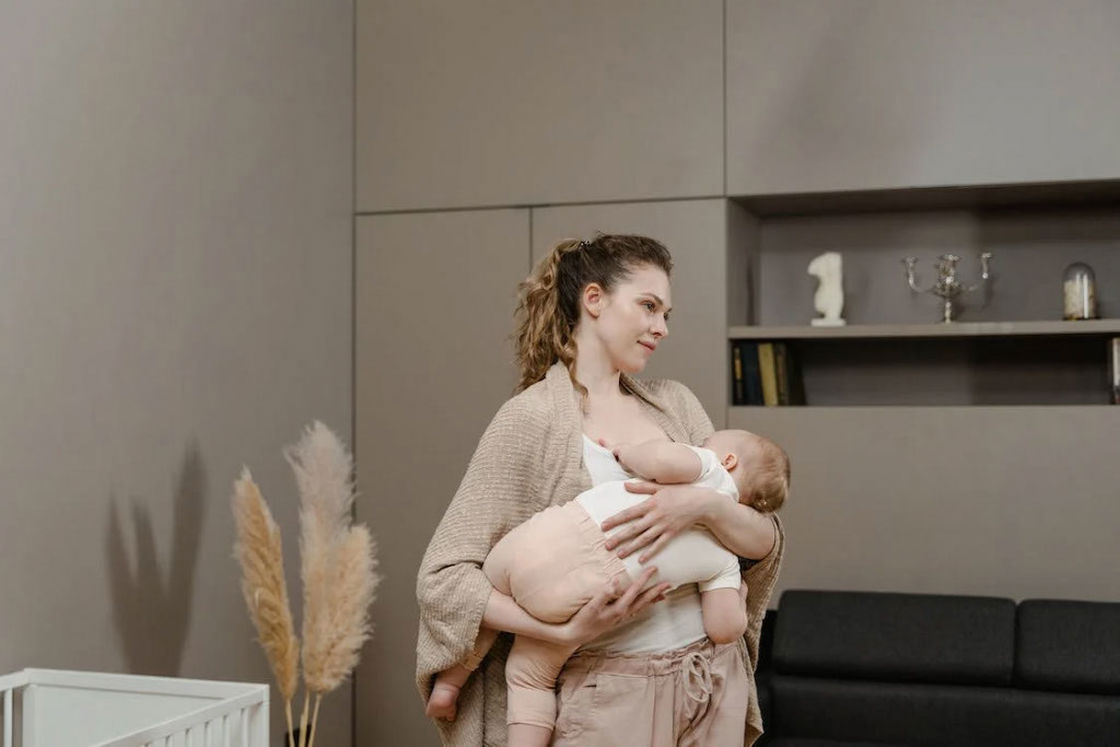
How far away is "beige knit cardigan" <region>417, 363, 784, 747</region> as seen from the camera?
1993mm

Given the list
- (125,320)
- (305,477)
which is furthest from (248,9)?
(305,477)

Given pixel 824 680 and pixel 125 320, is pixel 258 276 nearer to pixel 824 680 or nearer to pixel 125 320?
pixel 125 320

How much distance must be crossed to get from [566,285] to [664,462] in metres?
0.38

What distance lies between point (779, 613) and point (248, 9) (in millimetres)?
2203

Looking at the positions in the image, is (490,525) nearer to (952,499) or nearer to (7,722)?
(7,722)

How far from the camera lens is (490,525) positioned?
2.04 metres

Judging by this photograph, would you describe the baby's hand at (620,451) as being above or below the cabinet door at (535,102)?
below

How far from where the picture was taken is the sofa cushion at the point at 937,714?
10.4 feet

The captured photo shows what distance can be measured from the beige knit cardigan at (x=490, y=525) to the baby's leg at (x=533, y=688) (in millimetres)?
88

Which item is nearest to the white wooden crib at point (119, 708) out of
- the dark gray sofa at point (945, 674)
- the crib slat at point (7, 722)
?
the crib slat at point (7, 722)

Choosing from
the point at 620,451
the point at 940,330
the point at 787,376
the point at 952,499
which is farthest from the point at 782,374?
the point at 620,451

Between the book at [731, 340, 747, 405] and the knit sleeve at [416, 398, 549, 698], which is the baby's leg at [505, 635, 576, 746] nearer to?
the knit sleeve at [416, 398, 549, 698]

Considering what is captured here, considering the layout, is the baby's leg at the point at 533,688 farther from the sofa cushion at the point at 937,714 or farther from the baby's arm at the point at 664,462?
the sofa cushion at the point at 937,714

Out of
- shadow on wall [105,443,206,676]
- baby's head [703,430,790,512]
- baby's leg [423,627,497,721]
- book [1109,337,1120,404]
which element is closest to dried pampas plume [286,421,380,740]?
shadow on wall [105,443,206,676]
